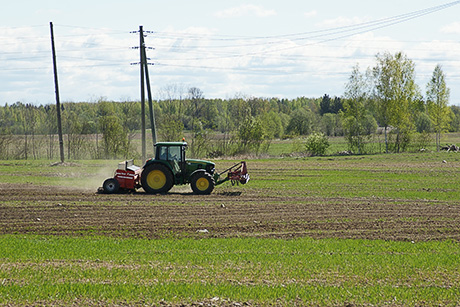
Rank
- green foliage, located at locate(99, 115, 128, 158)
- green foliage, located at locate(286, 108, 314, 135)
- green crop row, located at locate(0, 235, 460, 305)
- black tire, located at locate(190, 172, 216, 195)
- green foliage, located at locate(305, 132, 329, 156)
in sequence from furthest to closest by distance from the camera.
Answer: green foliage, located at locate(286, 108, 314, 135) < green foliage, located at locate(305, 132, 329, 156) < green foliage, located at locate(99, 115, 128, 158) < black tire, located at locate(190, 172, 216, 195) < green crop row, located at locate(0, 235, 460, 305)

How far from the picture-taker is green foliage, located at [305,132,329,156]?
196ft

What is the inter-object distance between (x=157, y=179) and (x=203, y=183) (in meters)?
1.97

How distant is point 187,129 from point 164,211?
46.4 metres

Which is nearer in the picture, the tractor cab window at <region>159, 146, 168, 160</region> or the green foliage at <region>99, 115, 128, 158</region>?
the tractor cab window at <region>159, 146, 168, 160</region>

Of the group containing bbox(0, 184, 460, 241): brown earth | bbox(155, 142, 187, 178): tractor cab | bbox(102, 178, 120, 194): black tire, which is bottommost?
bbox(0, 184, 460, 241): brown earth

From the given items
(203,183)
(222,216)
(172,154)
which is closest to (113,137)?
(172,154)

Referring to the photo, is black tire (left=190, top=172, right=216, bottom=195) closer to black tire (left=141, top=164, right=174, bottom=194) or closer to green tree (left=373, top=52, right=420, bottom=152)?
black tire (left=141, top=164, right=174, bottom=194)

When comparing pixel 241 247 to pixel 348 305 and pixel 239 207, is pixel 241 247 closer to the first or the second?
pixel 348 305

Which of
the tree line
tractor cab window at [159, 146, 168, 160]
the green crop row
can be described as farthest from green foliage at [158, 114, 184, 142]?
the green crop row

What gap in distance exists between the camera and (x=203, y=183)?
73.5 ft

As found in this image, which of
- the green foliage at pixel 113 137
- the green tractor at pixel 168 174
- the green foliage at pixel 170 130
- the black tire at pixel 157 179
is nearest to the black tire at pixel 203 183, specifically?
the green tractor at pixel 168 174

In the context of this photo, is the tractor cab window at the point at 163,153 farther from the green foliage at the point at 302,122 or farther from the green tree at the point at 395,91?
the green foliage at the point at 302,122

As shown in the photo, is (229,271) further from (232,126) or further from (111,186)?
(232,126)

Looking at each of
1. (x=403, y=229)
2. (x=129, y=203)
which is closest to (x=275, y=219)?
(x=403, y=229)
